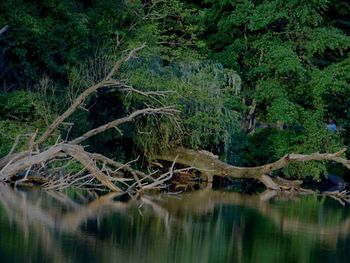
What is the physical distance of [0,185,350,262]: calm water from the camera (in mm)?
11820

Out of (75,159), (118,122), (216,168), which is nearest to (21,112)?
(118,122)

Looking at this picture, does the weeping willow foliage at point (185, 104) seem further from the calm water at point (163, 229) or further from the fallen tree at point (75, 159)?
the calm water at point (163, 229)

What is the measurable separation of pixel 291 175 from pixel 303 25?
198 inches

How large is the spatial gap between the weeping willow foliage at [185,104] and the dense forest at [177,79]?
4cm

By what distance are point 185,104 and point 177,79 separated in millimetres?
798

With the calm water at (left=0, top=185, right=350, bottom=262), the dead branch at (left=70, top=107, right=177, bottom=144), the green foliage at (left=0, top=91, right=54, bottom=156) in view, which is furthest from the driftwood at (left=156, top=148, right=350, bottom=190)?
the green foliage at (left=0, top=91, right=54, bottom=156)

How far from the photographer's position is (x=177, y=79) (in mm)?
24406

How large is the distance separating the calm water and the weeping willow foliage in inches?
150

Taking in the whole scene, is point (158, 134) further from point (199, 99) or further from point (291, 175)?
point (291, 175)

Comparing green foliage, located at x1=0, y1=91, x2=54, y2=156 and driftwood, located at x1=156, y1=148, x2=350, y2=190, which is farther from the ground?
green foliage, located at x1=0, y1=91, x2=54, y2=156

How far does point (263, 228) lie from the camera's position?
52.2ft

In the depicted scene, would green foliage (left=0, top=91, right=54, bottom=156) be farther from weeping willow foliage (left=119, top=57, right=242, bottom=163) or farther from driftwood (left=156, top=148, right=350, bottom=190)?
driftwood (left=156, top=148, right=350, bottom=190)

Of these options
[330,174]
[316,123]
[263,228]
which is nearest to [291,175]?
[316,123]

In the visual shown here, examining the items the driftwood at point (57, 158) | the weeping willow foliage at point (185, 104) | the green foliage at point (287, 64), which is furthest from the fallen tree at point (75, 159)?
the green foliage at point (287, 64)
